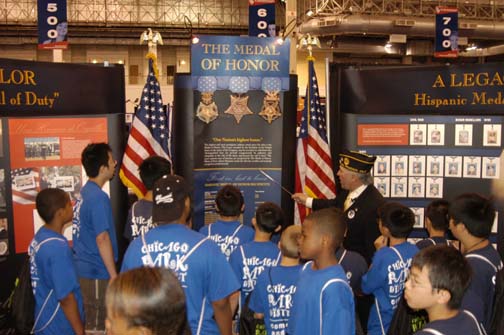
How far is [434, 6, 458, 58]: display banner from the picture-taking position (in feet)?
42.6

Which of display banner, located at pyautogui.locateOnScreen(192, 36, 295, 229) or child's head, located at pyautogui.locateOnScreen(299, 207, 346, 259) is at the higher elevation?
display banner, located at pyautogui.locateOnScreen(192, 36, 295, 229)

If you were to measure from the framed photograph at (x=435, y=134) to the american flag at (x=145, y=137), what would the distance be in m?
2.64

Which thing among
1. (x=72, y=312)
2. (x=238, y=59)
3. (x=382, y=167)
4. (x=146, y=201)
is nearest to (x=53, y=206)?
(x=72, y=312)

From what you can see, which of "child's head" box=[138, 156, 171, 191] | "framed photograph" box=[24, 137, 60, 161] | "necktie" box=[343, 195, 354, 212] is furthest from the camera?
"framed photograph" box=[24, 137, 60, 161]

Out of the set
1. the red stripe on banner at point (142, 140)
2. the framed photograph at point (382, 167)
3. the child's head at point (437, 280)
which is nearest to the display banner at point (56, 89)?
the red stripe on banner at point (142, 140)

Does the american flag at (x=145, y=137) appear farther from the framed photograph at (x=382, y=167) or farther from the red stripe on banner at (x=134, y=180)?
the framed photograph at (x=382, y=167)

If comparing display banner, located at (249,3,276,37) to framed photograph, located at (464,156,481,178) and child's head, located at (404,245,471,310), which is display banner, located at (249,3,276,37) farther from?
child's head, located at (404,245,471,310)

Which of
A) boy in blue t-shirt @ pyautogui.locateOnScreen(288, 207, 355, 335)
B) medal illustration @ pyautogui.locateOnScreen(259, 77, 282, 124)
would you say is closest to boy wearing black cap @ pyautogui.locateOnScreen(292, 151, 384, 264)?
medal illustration @ pyautogui.locateOnScreen(259, 77, 282, 124)

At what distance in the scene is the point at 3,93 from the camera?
4.70m

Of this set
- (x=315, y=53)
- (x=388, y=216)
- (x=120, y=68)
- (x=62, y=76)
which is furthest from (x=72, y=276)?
(x=315, y=53)

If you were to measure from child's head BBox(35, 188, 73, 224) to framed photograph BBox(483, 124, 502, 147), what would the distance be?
3.81 meters

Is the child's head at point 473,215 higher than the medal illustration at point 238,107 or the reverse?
the reverse

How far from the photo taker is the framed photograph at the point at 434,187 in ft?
17.8

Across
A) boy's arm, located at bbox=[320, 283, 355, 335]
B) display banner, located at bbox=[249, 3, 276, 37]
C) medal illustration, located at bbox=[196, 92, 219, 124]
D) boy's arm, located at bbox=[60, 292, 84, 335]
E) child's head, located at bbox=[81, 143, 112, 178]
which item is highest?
display banner, located at bbox=[249, 3, 276, 37]
